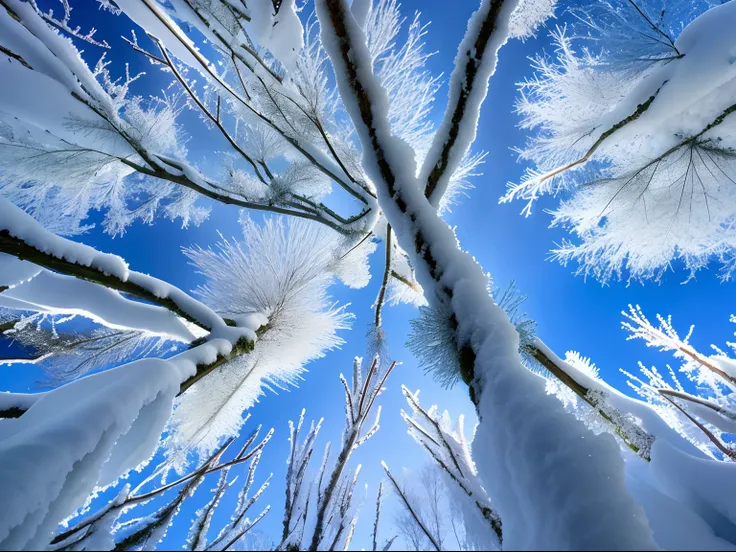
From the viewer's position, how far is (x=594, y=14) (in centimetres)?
214

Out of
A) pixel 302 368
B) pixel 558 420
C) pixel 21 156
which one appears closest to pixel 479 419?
pixel 558 420

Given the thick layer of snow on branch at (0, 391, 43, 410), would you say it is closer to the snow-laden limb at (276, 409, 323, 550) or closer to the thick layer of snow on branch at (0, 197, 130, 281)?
the thick layer of snow on branch at (0, 197, 130, 281)

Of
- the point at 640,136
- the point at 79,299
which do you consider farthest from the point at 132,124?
the point at 640,136

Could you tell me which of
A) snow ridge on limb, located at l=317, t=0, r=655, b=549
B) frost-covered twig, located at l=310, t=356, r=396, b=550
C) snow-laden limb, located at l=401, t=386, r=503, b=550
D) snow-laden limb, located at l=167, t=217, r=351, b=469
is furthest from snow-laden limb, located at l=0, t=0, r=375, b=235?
snow-laden limb, located at l=401, t=386, r=503, b=550

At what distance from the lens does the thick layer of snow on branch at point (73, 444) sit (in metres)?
0.59

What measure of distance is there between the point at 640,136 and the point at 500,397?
3166mm

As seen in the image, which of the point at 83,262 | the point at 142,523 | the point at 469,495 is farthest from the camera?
the point at 469,495

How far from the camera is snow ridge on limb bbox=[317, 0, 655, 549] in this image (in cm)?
45

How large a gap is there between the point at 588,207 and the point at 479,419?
9.86ft

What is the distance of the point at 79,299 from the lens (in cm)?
152

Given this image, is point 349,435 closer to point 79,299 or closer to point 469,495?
point 469,495

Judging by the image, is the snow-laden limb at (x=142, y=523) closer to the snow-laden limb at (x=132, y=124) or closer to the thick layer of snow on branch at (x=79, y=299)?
the thick layer of snow on branch at (x=79, y=299)

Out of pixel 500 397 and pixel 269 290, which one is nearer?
pixel 500 397

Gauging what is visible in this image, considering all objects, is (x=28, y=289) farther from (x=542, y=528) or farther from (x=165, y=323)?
(x=542, y=528)
